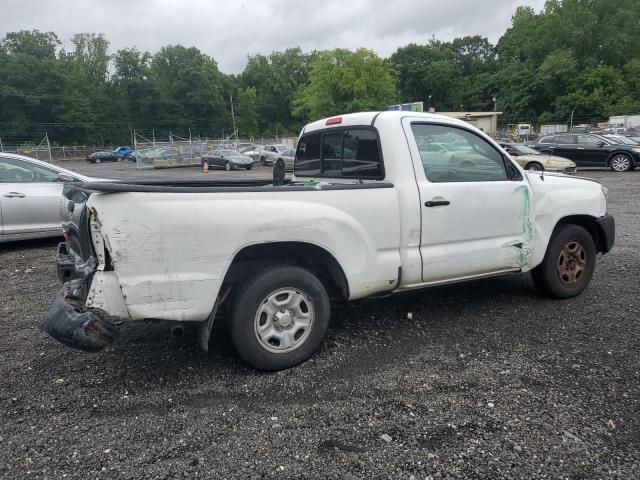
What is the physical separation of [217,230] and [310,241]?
0.67 metres

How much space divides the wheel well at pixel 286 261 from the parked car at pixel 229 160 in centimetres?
2889

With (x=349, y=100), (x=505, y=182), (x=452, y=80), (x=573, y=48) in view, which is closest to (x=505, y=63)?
(x=452, y=80)

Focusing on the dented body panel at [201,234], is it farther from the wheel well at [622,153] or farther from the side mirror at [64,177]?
the wheel well at [622,153]

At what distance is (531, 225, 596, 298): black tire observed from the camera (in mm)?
4773

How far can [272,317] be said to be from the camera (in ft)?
11.3

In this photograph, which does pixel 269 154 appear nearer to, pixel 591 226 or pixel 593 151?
pixel 593 151

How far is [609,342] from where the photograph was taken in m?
3.92

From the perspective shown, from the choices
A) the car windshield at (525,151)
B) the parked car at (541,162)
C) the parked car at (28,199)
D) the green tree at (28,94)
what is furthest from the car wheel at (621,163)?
the green tree at (28,94)

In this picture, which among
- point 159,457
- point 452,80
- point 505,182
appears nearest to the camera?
point 159,457

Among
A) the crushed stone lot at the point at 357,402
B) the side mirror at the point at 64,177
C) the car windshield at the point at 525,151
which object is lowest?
the crushed stone lot at the point at 357,402

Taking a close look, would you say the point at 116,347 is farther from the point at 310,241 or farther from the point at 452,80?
the point at 452,80

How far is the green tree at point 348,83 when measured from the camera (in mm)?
49875

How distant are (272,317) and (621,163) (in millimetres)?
21946

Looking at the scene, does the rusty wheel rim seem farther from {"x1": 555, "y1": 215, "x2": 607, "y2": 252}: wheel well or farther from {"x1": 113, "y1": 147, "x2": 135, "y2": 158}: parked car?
{"x1": 113, "y1": 147, "x2": 135, "y2": 158}: parked car
